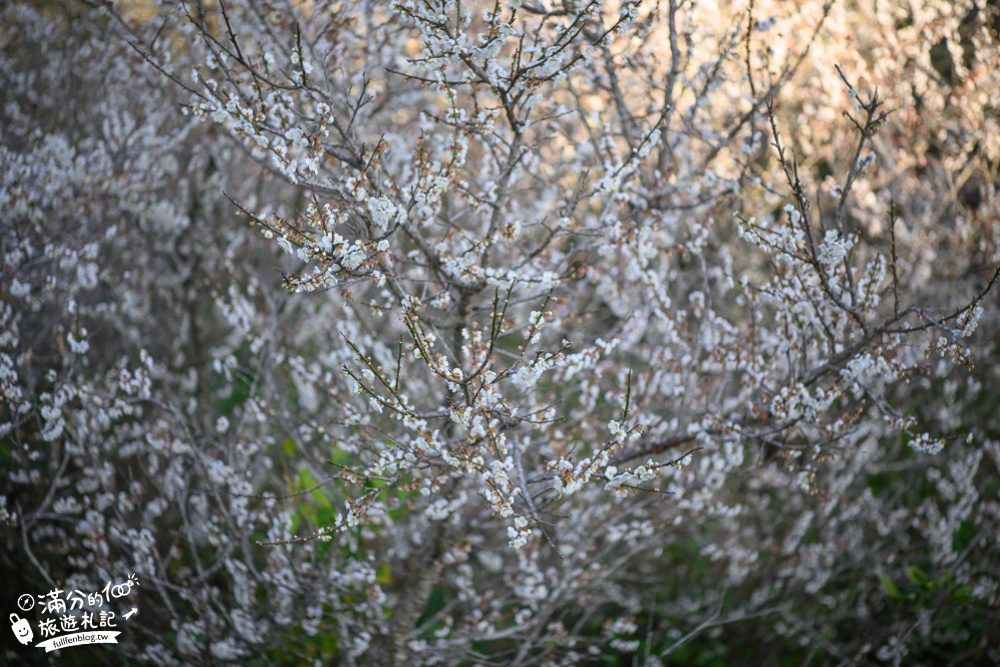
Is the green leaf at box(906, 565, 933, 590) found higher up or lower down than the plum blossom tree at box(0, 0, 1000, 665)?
lower down

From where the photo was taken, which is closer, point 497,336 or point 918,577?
point 497,336

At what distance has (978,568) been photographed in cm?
377

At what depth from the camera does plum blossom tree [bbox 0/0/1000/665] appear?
2.33 m

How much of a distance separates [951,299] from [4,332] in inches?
221

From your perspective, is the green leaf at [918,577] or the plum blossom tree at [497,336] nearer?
the plum blossom tree at [497,336]

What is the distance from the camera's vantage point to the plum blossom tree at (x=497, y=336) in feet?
7.64

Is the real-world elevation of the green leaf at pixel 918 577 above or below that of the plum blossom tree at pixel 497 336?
below

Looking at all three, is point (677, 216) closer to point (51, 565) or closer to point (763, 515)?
point (763, 515)

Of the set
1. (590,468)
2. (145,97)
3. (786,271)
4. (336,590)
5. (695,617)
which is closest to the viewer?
(590,468)

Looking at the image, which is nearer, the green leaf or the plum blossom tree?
the plum blossom tree

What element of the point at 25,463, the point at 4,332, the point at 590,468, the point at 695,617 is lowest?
the point at 695,617

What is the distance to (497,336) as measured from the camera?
2.01 metres

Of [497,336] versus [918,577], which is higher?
[497,336]

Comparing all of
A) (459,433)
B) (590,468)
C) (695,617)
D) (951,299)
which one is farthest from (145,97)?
(951,299)
